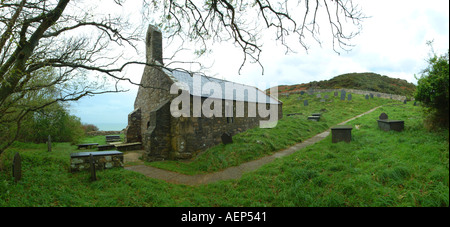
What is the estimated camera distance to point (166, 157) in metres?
9.59

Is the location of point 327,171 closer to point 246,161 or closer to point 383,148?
point 383,148

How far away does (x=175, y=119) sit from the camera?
9594mm

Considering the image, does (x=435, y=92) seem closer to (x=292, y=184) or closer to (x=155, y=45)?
(x=292, y=184)

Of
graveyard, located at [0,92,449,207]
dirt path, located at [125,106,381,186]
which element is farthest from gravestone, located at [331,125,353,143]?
dirt path, located at [125,106,381,186]

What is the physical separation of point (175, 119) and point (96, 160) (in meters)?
4.10

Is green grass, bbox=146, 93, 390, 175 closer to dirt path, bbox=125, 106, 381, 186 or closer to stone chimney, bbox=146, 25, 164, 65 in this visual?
dirt path, bbox=125, 106, 381, 186

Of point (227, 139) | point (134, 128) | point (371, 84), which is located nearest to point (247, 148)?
point (227, 139)

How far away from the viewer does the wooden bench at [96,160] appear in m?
5.88

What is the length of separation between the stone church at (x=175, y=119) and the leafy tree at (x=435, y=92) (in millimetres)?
7915

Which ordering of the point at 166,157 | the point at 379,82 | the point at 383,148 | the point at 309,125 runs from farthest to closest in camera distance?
the point at 379,82 → the point at 309,125 → the point at 166,157 → the point at 383,148

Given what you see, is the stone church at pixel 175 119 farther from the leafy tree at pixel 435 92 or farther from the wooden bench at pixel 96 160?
the leafy tree at pixel 435 92
